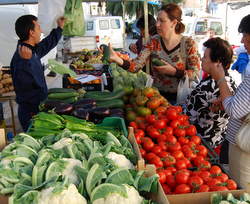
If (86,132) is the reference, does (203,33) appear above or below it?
above

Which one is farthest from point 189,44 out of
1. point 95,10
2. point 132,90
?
point 95,10

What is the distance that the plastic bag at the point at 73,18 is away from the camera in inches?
147

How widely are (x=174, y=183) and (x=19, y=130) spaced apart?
4407 mm

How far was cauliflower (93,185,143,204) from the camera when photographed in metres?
1.42

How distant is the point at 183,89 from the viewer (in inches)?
135

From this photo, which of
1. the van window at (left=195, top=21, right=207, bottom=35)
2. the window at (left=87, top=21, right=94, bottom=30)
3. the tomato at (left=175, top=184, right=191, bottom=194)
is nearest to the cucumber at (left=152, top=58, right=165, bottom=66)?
the tomato at (left=175, top=184, right=191, bottom=194)

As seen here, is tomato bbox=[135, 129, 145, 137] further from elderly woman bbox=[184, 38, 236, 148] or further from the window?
the window

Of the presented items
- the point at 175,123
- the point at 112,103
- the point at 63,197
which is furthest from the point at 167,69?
the point at 63,197

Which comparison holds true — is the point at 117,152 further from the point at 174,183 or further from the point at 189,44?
the point at 189,44

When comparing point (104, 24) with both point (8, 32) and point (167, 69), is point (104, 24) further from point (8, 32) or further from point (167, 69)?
point (167, 69)

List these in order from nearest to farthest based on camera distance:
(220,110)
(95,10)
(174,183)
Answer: (174,183), (220,110), (95,10)

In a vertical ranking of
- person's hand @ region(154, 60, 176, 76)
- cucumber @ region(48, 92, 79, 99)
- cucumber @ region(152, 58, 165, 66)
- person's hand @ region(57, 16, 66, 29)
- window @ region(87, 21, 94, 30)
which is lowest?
cucumber @ region(48, 92, 79, 99)

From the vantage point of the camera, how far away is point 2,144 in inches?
86.9

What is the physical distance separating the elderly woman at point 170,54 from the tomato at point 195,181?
1.58 meters
